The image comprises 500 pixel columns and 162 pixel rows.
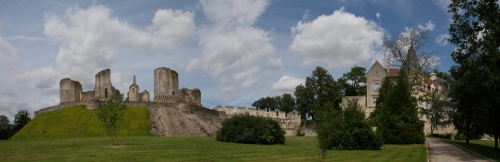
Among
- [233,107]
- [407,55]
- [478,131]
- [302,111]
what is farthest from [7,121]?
[478,131]

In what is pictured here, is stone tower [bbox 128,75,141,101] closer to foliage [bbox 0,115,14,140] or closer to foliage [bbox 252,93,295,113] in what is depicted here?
foliage [bbox 0,115,14,140]

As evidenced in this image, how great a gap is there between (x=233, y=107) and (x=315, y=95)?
18.1 metres

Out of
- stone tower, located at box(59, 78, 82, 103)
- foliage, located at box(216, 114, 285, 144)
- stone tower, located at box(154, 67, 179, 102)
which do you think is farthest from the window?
stone tower, located at box(59, 78, 82, 103)

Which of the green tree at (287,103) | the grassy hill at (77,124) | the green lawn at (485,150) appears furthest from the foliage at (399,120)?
the green tree at (287,103)

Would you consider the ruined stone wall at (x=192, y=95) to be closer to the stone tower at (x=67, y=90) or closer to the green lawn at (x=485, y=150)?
the stone tower at (x=67, y=90)

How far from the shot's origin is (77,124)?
191ft

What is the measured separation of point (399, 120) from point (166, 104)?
122 ft

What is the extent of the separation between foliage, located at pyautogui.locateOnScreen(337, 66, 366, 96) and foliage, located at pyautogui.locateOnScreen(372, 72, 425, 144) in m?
47.0

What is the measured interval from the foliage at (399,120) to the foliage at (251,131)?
918cm

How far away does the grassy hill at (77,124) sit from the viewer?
54375 mm

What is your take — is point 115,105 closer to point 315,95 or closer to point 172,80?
point 172,80

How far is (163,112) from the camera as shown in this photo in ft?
213

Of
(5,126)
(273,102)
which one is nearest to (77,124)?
(5,126)

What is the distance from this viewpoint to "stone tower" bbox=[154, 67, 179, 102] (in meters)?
80.6
